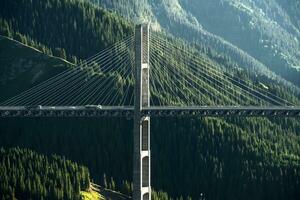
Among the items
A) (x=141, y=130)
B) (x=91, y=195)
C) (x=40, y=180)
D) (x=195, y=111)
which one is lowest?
(x=91, y=195)

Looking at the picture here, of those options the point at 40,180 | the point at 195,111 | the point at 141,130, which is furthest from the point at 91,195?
the point at 141,130

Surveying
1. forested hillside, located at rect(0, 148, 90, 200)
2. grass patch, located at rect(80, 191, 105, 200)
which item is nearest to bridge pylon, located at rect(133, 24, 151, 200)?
grass patch, located at rect(80, 191, 105, 200)

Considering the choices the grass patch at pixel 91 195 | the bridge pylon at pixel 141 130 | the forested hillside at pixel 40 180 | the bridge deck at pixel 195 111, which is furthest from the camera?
the grass patch at pixel 91 195

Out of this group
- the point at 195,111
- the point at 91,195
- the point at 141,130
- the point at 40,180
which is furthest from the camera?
the point at 91,195

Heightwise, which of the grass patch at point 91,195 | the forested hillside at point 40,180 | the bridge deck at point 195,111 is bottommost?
the grass patch at point 91,195

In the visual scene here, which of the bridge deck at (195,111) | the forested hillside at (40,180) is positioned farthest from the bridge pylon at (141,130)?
the forested hillside at (40,180)

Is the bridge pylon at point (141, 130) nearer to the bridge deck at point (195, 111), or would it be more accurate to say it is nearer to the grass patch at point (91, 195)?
the bridge deck at point (195, 111)

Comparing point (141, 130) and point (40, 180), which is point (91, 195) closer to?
point (40, 180)

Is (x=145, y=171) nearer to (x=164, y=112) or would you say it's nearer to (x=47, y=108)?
Answer: (x=164, y=112)

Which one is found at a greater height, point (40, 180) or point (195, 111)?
point (195, 111)
